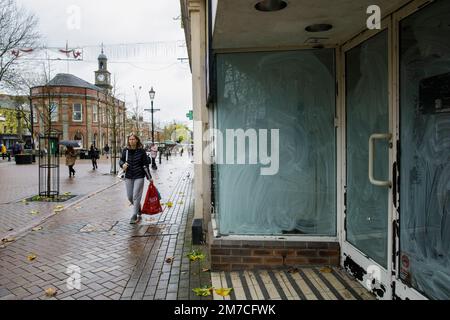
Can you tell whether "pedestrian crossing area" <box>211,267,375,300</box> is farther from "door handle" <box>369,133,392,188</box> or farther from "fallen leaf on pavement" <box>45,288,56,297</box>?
"fallen leaf on pavement" <box>45,288,56,297</box>

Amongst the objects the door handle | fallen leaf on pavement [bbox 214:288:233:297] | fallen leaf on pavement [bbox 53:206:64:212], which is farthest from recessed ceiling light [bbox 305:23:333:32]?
fallen leaf on pavement [bbox 53:206:64:212]

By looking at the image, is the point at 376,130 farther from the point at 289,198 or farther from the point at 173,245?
the point at 173,245

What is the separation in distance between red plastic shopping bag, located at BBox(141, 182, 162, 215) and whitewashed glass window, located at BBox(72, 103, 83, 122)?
50.8m

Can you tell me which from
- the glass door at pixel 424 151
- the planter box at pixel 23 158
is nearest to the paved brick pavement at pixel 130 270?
the glass door at pixel 424 151

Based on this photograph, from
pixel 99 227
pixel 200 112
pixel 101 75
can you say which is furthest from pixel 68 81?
pixel 200 112

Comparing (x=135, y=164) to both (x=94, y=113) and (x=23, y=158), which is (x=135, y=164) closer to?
(x=23, y=158)

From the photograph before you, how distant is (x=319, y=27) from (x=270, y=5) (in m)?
0.89

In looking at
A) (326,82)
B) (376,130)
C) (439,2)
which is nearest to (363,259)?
(376,130)

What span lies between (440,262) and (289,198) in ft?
6.41

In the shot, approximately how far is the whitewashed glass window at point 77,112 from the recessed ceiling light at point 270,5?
55.1 m

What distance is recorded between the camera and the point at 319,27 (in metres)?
3.54

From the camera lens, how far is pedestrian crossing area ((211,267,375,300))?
11.6 ft
